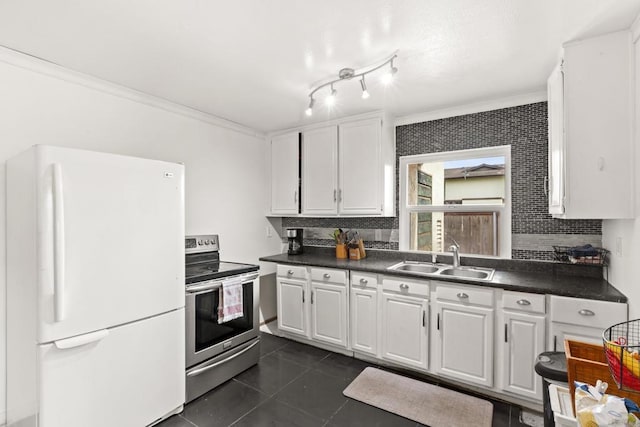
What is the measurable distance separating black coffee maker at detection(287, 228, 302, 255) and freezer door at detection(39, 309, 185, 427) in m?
1.74

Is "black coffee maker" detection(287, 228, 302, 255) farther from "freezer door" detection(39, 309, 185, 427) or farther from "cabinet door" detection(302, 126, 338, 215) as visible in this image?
"freezer door" detection(39, 309, 185, 427)

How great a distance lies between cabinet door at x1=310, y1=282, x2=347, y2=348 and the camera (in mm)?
2932

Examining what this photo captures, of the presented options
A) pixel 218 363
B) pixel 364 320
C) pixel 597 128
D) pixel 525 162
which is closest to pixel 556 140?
pixel 597 128

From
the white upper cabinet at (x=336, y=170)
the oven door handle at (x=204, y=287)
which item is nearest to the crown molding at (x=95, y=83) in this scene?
the white upper cabinet at (x=336, y=170)

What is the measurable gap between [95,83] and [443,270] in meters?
3.21

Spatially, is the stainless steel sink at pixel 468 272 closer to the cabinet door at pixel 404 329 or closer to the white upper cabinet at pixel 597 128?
the cabinet door at pixel 404 329

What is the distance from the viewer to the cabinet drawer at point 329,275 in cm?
293

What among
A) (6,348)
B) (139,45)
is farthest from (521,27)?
(6,348)

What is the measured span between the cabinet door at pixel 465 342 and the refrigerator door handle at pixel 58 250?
8.03ft

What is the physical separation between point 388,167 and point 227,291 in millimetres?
1928

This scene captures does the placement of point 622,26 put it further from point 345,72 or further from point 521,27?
point 345,72

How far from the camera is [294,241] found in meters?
3.81

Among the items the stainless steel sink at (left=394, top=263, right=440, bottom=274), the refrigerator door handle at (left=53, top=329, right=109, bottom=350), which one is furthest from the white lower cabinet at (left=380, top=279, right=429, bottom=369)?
the refrigerator door handle at (left=53, top=329, right=109, bottom=350)

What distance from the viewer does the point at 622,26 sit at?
1663mm
